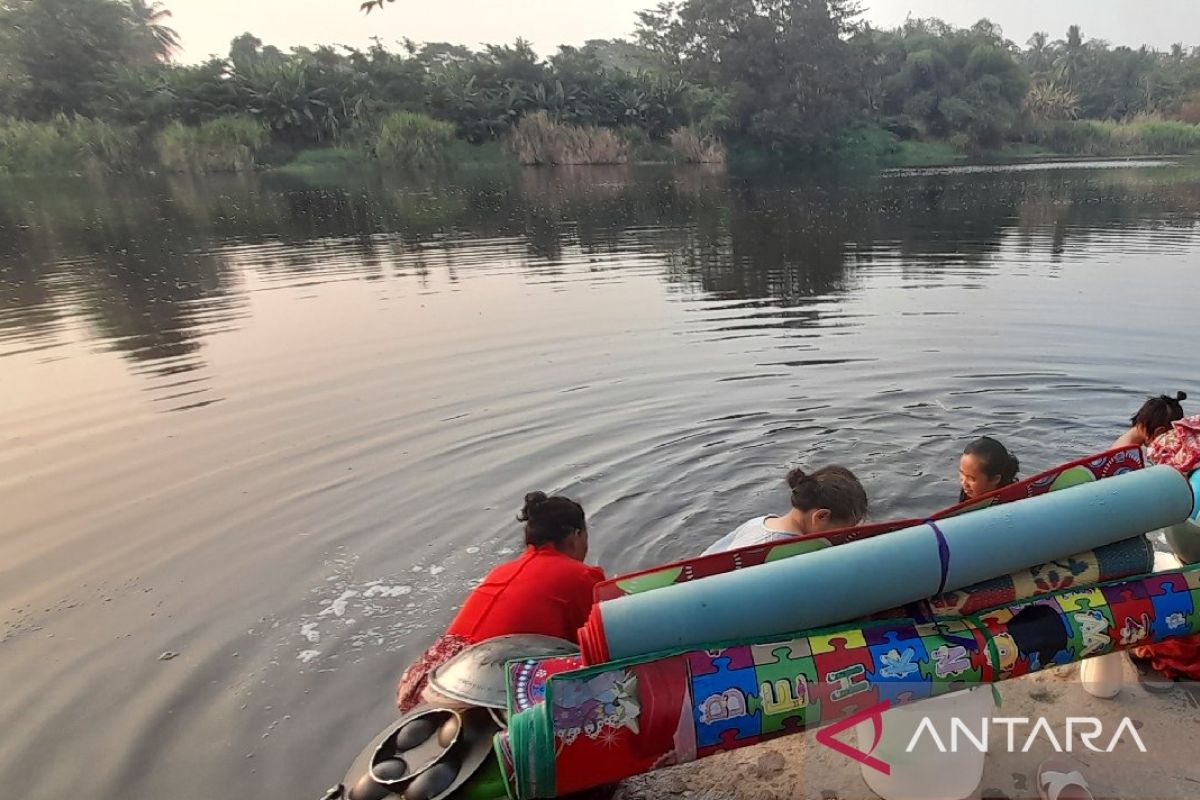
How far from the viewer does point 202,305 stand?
11.0 metres

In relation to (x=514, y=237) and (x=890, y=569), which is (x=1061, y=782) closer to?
(x=890, y=569)

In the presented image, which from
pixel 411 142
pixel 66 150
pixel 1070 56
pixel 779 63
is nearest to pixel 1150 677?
pixel 411 142

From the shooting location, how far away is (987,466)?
346cm

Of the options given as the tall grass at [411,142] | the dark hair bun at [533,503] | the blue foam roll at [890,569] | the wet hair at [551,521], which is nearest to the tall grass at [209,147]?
the tall grass at [411,142]

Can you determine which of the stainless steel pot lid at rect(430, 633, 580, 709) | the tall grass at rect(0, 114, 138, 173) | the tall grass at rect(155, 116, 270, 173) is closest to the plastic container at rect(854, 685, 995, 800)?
the stainless steel pot lid at rect(430, 633, 580, 709)

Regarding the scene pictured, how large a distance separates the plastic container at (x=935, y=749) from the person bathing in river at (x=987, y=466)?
135 cm

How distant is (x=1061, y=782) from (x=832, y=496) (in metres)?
1.16

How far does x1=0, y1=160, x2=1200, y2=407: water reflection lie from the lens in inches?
428

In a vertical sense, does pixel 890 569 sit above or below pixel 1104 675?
above

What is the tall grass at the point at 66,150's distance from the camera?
36938 millimetres

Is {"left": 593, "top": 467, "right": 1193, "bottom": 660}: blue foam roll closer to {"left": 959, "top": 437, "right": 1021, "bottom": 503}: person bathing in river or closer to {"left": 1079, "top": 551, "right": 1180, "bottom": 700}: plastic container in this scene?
{"left": 1079, "top": 551, "right": 1180, "bottom": 700}: plastic container

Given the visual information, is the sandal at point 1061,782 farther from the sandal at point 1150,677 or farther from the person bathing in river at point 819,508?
the person bathing in river at point 819,508

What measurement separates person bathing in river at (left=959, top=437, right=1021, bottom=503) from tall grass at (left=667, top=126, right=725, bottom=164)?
136ft

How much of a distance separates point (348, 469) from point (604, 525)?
210cm
